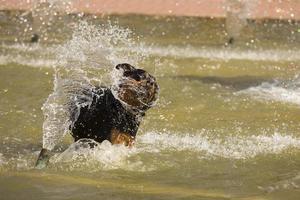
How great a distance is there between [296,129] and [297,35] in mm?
10173

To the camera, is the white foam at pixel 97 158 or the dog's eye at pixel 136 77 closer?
the dog's eye at pixel 136 77

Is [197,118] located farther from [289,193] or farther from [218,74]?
[218,74]

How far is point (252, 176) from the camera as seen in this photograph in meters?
5.52

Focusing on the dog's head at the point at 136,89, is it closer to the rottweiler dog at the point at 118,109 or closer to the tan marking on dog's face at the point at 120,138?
the rottweiler dog at the point at 118,109

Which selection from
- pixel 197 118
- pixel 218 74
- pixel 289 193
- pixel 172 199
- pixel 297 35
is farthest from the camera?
pixel 297 35

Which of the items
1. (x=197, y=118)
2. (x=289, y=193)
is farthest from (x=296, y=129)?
(x=289, y=193)

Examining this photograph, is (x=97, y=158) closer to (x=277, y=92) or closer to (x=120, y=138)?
(x=120, y=138)

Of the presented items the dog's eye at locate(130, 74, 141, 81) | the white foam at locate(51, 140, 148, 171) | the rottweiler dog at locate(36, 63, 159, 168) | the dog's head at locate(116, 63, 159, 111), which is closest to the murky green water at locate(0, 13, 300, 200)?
the white foam at locate(51, 140, 148, 171)

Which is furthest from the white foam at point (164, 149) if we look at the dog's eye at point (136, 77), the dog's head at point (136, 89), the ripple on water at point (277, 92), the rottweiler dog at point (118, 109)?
the ripple on water at point (277, 92)

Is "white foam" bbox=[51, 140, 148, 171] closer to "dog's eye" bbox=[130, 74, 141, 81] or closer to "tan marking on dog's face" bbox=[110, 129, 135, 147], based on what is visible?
"tan marking on dog's face" bbox=[110, 129, 135, 147]

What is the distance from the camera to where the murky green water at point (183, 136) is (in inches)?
198

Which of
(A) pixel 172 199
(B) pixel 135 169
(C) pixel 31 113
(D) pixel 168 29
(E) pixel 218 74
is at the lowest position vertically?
(A) pixel 172 199

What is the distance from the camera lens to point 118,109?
5.60 meters

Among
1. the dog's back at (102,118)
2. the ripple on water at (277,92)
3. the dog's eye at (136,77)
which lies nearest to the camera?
the dog's eye at (136,77)
